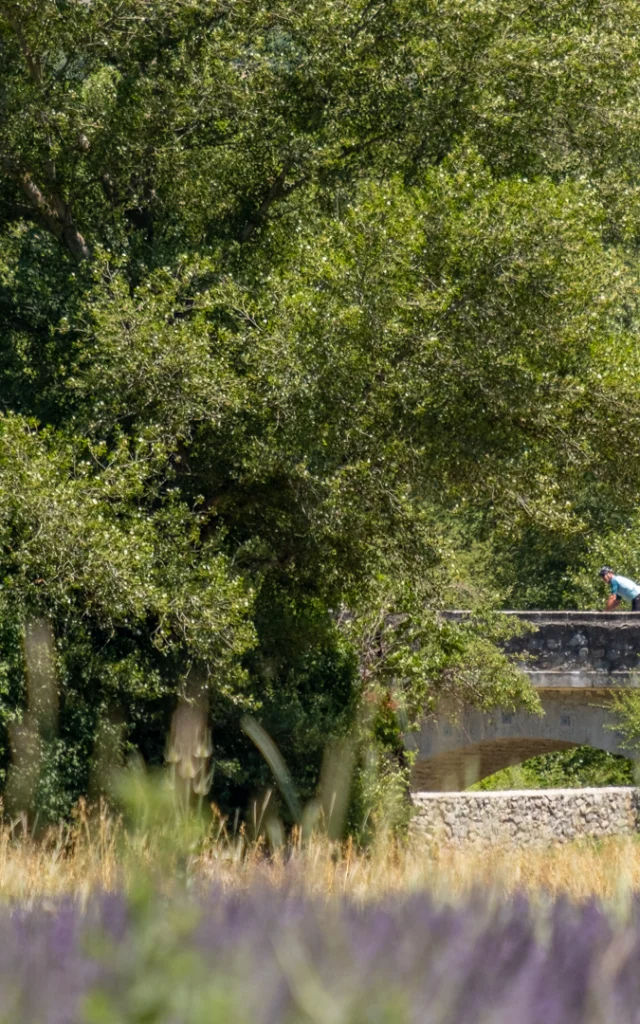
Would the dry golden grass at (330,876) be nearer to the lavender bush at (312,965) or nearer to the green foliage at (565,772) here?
the lavender bush at (312,965)

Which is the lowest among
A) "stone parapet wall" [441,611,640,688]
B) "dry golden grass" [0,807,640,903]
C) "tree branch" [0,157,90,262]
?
"dry golden grass" [0,807,640,903]

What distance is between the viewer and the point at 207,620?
11836mm

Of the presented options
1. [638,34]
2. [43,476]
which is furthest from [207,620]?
[638,34]

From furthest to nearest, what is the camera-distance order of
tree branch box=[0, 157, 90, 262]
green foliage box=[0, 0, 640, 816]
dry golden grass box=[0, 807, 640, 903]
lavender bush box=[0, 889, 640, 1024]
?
tree branch box=[0, 157, 90, 262] → green foliage box=[0, 0, 640, 816] → dry golden grass box=[0, 807, 640, 903] → lavender bush box=[0, 889, 640, 1024]

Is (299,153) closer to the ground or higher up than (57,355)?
higher up

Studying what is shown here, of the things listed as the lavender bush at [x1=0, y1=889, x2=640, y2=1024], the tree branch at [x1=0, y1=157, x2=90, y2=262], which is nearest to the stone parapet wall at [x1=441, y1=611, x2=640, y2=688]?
the tree branch at [x1=0, y1=157, x2=90, y2=262]

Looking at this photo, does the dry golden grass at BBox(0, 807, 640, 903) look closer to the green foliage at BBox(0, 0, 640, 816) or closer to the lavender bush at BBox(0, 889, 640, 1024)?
the lavender bush at BBox(0, 889, 640, 1024)

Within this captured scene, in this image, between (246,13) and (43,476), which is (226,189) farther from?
(43,476)

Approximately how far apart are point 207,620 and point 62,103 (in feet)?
16.6

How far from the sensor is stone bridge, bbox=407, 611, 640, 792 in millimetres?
24375

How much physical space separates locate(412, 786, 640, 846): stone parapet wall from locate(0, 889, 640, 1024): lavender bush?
1413 cm

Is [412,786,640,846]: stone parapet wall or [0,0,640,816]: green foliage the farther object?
[412,786,640,846]: stone parapet wall

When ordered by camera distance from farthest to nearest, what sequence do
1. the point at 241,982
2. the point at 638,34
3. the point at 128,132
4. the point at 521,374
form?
1. the point at 638,34
2. the point at 128,132
3. the point at 521,374
4. the point at 241,982

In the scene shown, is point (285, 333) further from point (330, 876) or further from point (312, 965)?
point (312, 965)
